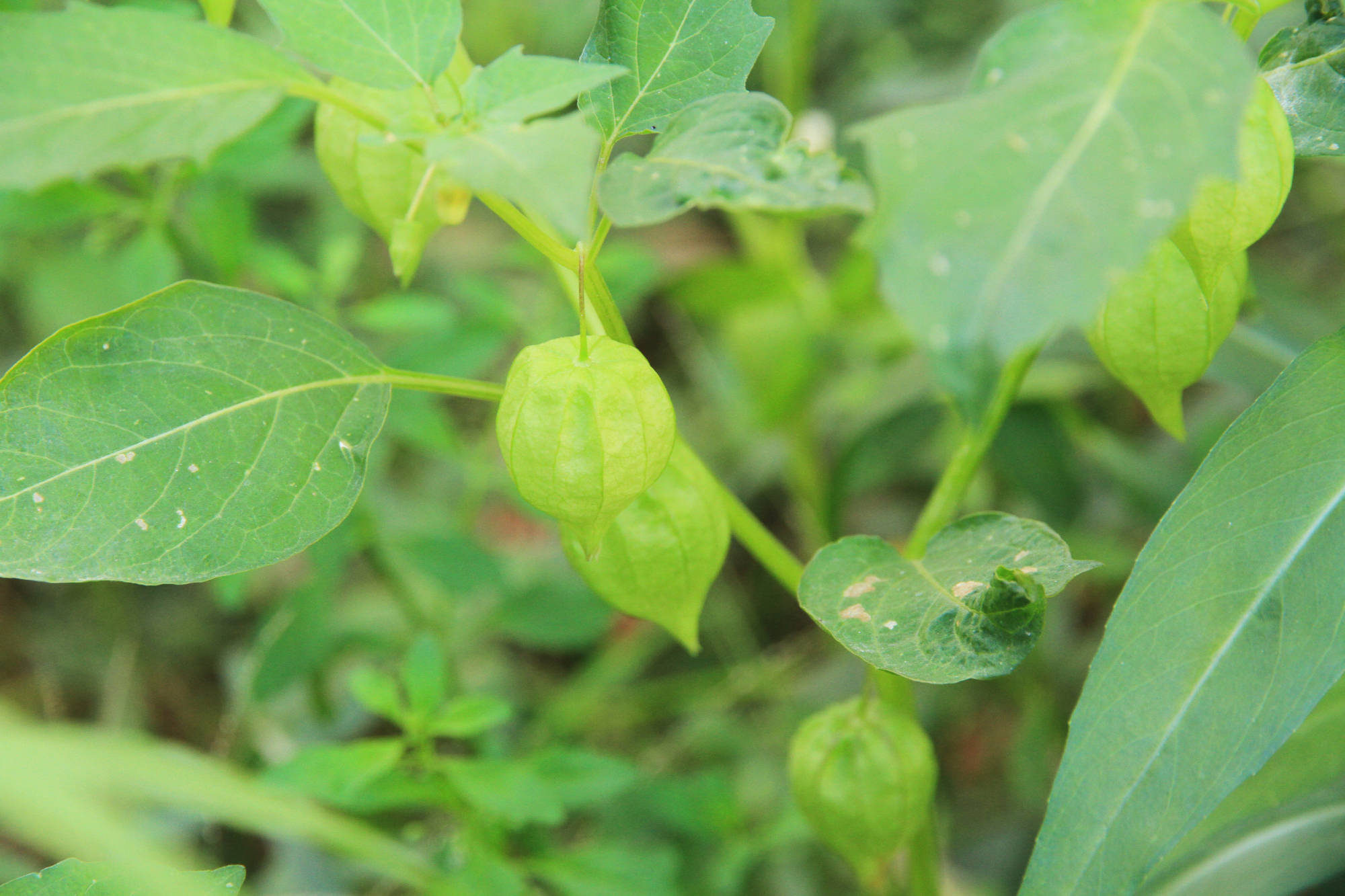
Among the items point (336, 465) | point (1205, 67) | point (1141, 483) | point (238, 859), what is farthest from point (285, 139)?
point (1141, 483)

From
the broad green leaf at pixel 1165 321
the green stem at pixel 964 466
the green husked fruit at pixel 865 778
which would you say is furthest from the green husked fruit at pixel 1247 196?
the green husked fruit at pixel 865 778

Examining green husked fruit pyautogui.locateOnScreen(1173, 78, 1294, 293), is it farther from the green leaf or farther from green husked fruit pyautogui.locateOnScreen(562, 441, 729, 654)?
the green leaf

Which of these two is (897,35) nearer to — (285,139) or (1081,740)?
(285,139)

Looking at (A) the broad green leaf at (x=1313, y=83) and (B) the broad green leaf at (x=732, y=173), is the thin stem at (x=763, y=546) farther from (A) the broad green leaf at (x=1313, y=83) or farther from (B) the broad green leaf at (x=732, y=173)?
(A) the broad green leaf at (x=1313, y=83)

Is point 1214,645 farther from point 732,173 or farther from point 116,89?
point 116,89

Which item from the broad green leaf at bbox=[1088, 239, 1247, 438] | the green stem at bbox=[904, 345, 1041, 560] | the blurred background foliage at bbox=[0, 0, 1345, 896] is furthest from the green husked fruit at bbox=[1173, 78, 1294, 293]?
the blurred background foliage at bbox=[0, 0, 1345, 896]
